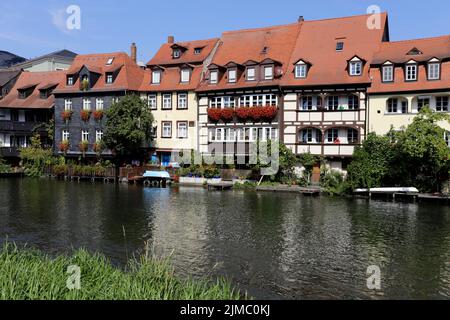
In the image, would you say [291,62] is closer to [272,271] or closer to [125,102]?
[125,102]

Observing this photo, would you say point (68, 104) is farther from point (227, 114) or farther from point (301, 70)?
point (301, 70)

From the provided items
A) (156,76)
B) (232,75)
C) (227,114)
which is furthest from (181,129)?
(232,75)

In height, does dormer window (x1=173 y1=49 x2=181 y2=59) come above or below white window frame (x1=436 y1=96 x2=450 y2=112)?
above

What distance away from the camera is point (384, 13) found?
44000 millimetres

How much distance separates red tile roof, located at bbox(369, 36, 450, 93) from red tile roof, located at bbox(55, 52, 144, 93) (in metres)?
23.9

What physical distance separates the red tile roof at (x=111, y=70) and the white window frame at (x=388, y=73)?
960 inches

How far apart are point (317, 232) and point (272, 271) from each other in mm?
6810

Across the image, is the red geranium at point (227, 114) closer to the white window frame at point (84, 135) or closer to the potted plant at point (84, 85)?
the white window frame at point (84, 135)

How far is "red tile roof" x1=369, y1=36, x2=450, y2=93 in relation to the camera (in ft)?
121

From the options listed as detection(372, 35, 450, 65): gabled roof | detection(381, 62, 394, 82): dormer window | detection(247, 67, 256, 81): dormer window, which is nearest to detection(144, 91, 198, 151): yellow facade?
detection(247, 67, 256, 81): dormer window

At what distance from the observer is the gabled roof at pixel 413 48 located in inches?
1489

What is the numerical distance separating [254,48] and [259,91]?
595 centimetres

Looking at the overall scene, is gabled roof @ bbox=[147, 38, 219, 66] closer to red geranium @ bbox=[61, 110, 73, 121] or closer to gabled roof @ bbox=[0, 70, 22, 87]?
red geranium @ bbox=[61, 110, 73, 121]

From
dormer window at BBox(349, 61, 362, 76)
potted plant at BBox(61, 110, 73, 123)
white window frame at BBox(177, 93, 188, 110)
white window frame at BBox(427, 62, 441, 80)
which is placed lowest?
potted plant at BBox(61, 110, 73, 123)
